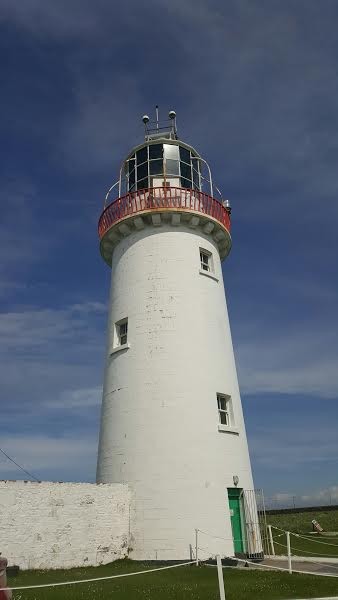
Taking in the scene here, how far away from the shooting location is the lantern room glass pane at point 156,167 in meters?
19.7

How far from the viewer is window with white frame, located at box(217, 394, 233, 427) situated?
55.1 feet

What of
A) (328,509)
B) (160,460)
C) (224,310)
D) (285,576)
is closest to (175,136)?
(224,310)

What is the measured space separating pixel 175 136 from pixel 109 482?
14003 mm

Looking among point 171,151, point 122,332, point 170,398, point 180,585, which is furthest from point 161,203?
point 180,585

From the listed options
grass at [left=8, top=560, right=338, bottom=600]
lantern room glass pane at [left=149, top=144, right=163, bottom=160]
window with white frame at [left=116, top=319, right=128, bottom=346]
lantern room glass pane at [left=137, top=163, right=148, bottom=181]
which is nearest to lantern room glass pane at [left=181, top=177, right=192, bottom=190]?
lantern room glass pane at [left=149, top=144, right=163, bottom=160]

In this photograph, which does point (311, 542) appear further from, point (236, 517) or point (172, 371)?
point (172, 371)

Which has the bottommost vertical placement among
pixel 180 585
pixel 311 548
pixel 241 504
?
pixel 180 585

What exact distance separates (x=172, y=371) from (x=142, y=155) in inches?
364

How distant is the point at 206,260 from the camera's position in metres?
19.3

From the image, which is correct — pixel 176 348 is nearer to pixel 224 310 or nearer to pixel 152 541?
pixel 224 310

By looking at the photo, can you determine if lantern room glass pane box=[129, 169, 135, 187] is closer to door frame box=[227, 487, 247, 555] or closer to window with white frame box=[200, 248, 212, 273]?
window with white frame box=[200, 248, 212, 273]

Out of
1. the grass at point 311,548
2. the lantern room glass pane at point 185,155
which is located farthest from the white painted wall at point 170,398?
the grass at point 311,548

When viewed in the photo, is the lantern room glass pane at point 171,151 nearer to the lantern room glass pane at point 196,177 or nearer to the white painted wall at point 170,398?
the lantern room glass pane at point 196,177

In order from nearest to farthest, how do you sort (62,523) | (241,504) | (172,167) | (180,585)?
(180,585) → (62,523) → (241,504) → (172,167)
